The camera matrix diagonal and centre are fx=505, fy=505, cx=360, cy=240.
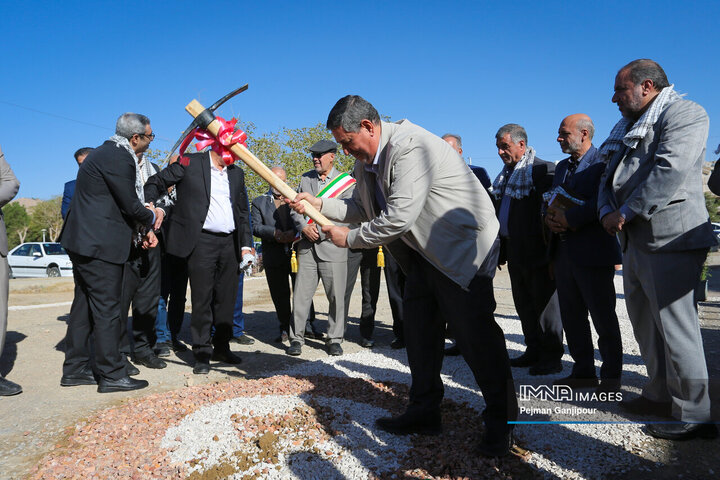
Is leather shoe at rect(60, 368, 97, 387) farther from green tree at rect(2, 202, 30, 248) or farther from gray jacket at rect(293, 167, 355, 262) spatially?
green tree at rect(2, 202, 30, 248)

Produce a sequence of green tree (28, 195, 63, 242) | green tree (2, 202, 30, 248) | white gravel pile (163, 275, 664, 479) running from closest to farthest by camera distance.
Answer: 1. white gravel pile (163, 275, 664, 479)
2. green tree (2, 202, 30, 248)
3. green tree (28, 195, 63, 242)

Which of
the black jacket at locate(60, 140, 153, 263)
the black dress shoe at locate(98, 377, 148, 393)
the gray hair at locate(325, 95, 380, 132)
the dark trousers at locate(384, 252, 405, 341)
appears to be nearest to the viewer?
the gray hair at locate(325, 95, 380, 132)

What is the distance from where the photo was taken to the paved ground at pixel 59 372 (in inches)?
126

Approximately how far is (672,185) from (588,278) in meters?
1.10

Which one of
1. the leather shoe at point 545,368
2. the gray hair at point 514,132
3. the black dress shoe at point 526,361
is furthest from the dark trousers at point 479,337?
the gray hair at point 514,132

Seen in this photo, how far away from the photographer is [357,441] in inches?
121

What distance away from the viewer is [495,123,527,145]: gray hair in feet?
16.5

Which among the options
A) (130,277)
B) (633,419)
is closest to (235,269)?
(130,277)

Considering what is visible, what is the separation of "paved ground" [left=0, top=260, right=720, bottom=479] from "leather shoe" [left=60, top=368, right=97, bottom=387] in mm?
72

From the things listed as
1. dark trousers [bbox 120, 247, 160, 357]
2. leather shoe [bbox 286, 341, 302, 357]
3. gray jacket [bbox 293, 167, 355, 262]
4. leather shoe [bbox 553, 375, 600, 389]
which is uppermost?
gray jacket [bbox 293, 167, 355, 262]

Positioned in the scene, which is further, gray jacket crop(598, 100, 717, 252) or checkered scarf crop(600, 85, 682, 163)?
checkered scarf crop(600, 85, 682, 163)

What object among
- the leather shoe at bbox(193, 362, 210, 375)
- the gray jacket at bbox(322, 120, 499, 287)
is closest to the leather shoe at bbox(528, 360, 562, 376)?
the gray jacket at bbox(322, 120, 499, 287)

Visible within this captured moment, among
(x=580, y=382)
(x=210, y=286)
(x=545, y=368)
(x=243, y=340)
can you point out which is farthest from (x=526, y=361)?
(x=243, y=340)

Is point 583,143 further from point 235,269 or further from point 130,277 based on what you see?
point 130,277
